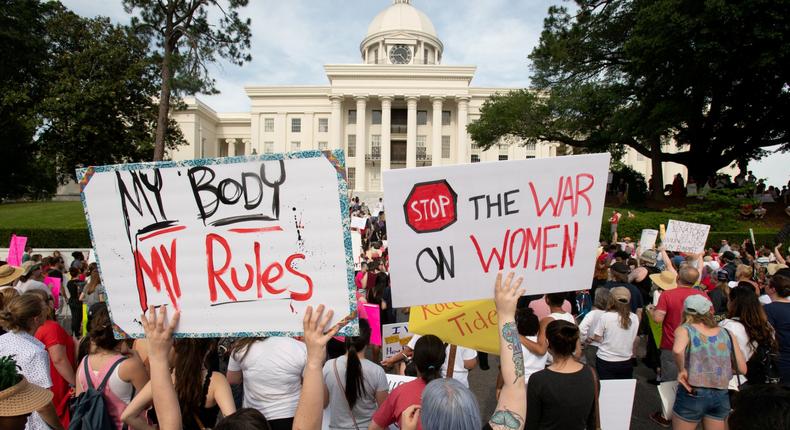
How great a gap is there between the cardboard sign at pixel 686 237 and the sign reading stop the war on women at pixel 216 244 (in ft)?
26.7

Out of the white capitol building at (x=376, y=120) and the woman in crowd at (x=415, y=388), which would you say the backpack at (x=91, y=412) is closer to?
the woman in crowd at (x=415, y=388)

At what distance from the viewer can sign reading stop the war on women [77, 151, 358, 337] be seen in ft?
6.57

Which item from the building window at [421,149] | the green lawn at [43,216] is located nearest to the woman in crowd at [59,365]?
the green lawn at [43,216]

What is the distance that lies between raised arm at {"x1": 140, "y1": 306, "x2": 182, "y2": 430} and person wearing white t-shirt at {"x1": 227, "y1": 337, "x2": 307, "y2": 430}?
2.85 ft

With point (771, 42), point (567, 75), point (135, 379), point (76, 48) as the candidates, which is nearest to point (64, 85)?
point (76, 48)

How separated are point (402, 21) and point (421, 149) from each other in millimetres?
23207

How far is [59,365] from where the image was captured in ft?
11.7

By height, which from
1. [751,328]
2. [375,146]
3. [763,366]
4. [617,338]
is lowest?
[763,366]

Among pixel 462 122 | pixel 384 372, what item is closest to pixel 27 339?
pixel 384 372

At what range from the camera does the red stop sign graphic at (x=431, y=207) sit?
2242 millimetres

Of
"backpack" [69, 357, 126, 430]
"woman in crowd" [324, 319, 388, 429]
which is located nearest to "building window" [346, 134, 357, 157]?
"woman in crowd" [324, 319, 388, 429]

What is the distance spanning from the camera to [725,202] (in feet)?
64.5

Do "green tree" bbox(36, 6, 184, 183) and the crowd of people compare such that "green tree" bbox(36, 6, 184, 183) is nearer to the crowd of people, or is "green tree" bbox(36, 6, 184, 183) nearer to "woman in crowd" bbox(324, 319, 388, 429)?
the crowd of people

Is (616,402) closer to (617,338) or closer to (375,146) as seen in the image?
(617,338)
